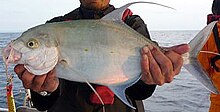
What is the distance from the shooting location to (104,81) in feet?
7.12

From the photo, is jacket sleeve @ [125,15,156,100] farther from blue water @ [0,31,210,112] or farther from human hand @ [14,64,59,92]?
blue water @ [0,31,210,112]

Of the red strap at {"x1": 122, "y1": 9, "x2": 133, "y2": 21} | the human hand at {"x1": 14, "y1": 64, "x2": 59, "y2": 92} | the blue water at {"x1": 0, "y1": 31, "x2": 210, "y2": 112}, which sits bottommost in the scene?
the blue water at {"x1": 0, "y1": 31, "x2": 210, "y2": 112}

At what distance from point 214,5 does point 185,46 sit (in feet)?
6.47

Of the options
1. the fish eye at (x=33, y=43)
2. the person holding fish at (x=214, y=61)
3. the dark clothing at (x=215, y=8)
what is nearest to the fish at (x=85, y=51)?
the fish eye at (x=33, y=43)

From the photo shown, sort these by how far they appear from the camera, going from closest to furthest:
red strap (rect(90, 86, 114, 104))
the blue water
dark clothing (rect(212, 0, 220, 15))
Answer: red strap (rect(90, 86, 114, 104))
dark clothing (rect(212, 0, 220, 15))
the blue water

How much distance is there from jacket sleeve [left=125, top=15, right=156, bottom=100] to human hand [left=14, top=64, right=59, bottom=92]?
645mm

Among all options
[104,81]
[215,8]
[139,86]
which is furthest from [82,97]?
[215,8]

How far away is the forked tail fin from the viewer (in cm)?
225

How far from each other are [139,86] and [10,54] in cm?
110

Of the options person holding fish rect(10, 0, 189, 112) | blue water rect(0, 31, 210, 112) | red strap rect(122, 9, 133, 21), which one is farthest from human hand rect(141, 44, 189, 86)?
blue water rect(0, 31, 210, 112)

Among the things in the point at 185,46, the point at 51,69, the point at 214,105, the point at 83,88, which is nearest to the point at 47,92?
the point at 83,88

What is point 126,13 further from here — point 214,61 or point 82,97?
point 214,61

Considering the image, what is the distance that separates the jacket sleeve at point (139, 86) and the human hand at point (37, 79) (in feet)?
2.12

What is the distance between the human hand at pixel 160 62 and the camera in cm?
221
